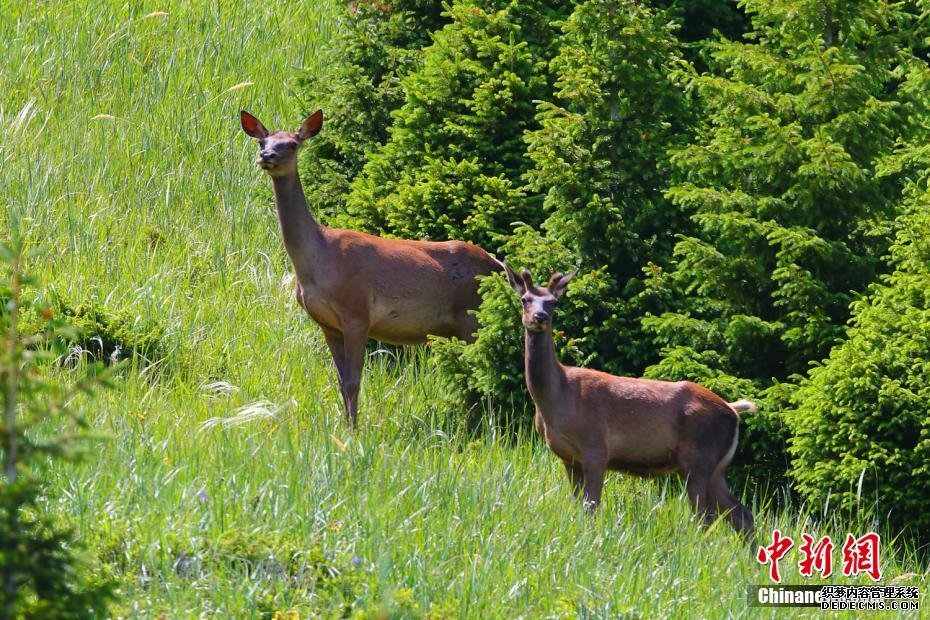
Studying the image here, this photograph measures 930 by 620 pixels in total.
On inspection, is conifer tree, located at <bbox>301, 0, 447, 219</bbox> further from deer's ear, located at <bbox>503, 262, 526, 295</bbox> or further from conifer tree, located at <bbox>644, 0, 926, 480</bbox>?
deer's ear, located at <bbox>503, 262, 526, 295</bbox>

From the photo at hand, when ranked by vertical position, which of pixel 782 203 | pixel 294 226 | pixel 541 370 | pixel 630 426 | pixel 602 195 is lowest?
pixel 630 426

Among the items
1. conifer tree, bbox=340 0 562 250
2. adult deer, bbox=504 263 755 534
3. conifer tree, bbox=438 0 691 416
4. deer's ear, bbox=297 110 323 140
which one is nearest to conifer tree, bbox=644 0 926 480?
conifer tree, bbox=438 0 691 416

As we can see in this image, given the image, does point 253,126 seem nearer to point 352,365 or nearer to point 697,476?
point 352,365

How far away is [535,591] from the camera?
6617 mm

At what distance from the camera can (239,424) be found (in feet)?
29.6

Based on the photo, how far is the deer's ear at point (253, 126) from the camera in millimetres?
10367

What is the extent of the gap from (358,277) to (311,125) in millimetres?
1160

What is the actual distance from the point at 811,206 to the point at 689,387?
1.65 meters

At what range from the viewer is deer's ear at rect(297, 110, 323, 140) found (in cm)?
1038

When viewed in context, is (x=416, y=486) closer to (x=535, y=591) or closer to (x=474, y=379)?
A: (x=535, y=591)

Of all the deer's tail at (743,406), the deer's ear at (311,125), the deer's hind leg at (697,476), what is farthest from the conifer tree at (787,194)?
the deer's ear at (311,125)

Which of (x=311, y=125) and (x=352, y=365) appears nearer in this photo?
(x=352, y=365)

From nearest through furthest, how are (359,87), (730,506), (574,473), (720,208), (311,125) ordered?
(730,506) < (574,473) < (720,208) < (311,125) < (359,87)

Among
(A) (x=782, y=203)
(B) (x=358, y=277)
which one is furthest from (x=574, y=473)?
(B) (x=358, y=277)
